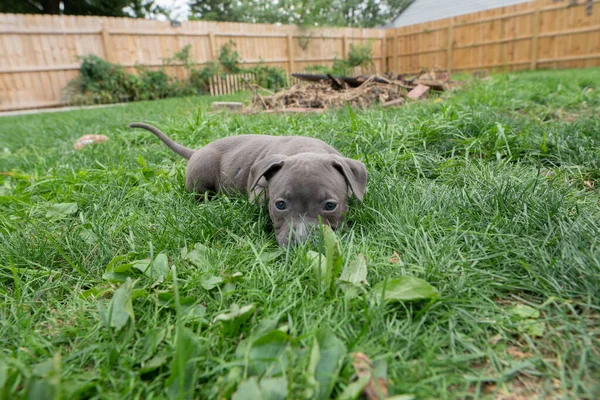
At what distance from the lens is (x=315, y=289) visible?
6.63 feet

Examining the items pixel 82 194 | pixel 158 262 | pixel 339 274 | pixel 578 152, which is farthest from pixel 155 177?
pixel 578 152

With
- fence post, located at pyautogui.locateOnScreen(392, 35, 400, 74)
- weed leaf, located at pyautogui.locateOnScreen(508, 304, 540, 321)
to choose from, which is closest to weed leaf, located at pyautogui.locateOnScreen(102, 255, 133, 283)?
weed leaf, located at pyautogui.locateOnScreen(508, 304, 540, 321)

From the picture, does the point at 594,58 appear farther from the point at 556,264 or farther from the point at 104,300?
the point at 104,300

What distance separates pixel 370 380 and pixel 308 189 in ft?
5.14

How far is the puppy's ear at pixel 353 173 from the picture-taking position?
291cm

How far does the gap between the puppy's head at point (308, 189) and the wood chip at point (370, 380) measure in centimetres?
116

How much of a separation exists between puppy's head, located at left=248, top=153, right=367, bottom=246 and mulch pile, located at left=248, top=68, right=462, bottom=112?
4.39 meters

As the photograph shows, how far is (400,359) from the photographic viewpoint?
158 centimetres

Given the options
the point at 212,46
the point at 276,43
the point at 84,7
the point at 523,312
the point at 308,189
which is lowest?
the point at 523,312

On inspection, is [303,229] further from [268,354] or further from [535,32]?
[535,32]

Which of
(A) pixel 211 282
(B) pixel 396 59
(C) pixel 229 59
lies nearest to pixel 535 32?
(B) pixel 396 59

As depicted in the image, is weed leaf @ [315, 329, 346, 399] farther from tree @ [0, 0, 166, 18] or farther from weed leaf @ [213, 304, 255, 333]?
tree @ [0, 0, 166, 18]

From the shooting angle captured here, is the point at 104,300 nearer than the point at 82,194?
Yes

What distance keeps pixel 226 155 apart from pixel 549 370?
127 inches
